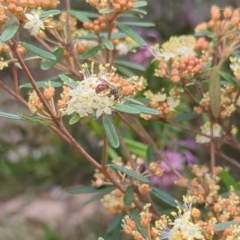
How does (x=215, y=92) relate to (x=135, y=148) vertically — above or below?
above

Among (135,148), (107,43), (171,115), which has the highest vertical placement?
(107,43)

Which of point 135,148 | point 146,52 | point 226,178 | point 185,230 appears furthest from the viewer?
point 146,52

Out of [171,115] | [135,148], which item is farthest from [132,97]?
[135,148]

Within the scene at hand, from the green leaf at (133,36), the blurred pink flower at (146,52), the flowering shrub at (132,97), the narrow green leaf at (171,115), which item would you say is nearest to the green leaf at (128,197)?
the flowering shrub at (132,97)

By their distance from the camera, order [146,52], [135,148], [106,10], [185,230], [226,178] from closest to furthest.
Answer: [185,230], [106,10], [226,178], [135,148], [146,52]

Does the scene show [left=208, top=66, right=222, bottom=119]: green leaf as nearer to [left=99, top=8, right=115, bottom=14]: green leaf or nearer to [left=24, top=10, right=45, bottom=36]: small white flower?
[left=99, top=8, right=115, bottom=14]: green leaf

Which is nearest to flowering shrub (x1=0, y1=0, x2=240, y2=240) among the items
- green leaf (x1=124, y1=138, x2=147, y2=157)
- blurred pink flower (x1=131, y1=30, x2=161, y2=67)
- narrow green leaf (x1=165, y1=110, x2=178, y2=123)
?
narrow green leaf (x1=165, y1=110, x2=178, y2=123)

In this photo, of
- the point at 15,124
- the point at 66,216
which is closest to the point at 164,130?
the point at 15,124

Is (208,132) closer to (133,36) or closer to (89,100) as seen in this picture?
(133,36)
